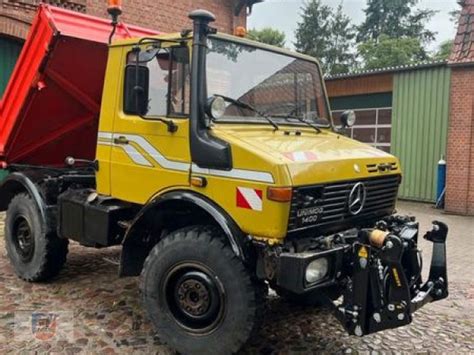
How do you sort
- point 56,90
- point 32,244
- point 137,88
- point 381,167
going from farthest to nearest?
point 32,244
point 56,90
point 381,167
point 137,88

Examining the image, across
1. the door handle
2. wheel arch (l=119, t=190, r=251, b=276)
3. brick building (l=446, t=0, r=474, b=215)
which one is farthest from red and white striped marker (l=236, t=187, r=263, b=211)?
brick building (l=446, t=0, r=474, b=215)

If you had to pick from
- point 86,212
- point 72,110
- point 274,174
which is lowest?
point 86,212

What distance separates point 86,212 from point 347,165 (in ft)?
8.10

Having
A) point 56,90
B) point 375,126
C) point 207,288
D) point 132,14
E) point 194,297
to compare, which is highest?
point 132,14

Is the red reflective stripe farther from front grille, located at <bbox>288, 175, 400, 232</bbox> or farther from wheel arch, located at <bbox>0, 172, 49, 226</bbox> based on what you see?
wheel arch, located at <bbox>0, 172, 49, 226</bbox>

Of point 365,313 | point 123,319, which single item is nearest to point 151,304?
point 123,319

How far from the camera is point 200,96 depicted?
3691 millimetres

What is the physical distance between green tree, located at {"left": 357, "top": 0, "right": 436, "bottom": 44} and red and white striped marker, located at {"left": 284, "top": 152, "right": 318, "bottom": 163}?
4806 cm

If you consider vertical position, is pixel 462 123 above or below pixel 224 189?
above

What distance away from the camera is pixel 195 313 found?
372 cm

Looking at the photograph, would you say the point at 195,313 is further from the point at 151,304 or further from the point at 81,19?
the point at 81,19

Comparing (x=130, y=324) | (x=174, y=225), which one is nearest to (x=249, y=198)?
(x=174, y=225)

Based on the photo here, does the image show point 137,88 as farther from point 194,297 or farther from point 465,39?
point 465,39

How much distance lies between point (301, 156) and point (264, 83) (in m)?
1.03
